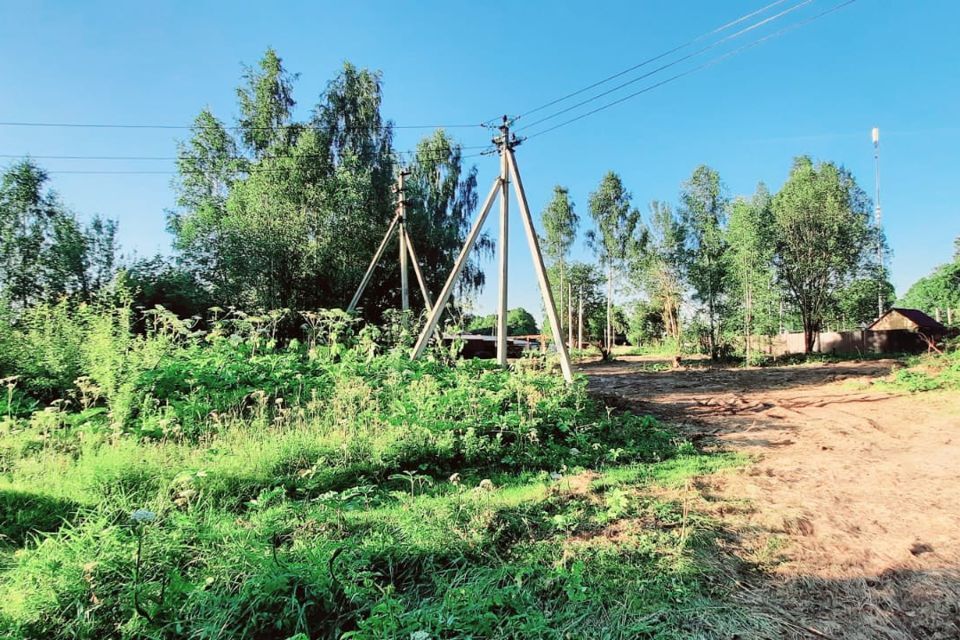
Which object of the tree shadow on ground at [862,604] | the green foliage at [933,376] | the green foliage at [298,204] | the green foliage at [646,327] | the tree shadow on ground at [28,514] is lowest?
the tree shadow on ground at [862,604]

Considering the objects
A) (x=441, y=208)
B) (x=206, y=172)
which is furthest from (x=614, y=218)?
(x=206, y=172)

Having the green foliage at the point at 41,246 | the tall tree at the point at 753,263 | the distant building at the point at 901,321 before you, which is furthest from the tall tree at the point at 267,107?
the distant building at the point at 901,321

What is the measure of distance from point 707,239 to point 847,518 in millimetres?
22579

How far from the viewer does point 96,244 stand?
37.8 ft

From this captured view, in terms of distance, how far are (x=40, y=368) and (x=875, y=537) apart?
24.1 ft

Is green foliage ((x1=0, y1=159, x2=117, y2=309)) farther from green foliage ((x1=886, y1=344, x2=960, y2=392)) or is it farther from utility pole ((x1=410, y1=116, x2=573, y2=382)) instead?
green foliage ((x1=886, y1=344, x2=960, y2=392))

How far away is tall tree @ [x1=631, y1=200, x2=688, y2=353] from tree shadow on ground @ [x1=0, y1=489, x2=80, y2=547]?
24.7 m

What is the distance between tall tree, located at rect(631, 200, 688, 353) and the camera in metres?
23.1

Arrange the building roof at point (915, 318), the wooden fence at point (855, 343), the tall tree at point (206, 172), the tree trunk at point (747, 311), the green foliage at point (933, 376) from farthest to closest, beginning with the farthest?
the building roof at point (915, 318), the wooden fence at point (855, 343), the tree trunk at point (747, 311), the tall tree at point (206, 172), the green foliage at point (933, 376)

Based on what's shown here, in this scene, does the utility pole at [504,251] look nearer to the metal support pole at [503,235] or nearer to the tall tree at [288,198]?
the metal support pole at [503,235]

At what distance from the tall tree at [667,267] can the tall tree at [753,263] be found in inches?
131

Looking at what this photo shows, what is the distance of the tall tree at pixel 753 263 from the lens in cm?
1902

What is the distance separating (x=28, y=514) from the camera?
2.49 metres

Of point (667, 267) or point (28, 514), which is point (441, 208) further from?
point (28, 514)
